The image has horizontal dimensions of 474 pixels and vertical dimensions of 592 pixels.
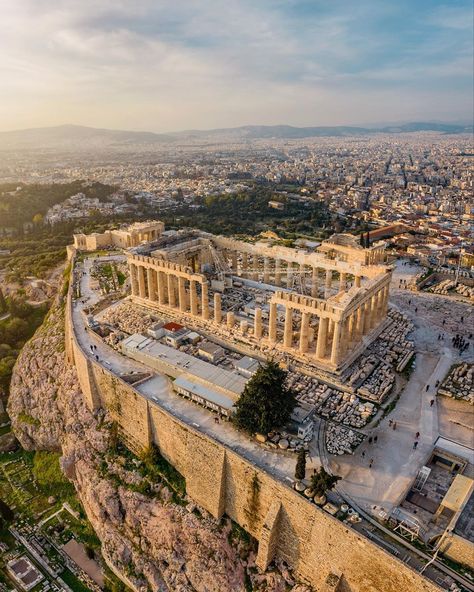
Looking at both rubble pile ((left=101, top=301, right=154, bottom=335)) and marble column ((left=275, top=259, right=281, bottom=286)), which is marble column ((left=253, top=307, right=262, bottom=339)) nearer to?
rubble pile ((left=101, top=301, right=154, bottom=335))

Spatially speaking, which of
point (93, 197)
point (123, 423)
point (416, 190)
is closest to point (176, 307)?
point (123, 423)

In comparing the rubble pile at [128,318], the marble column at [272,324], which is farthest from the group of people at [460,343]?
the rubble pile at [128,318]

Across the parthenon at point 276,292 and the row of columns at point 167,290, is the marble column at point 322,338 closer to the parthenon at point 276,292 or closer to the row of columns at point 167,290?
the parthenon at point 276,292

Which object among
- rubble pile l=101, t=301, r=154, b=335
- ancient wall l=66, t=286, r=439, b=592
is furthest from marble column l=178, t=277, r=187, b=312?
ancient wall l=66, t=286, r=439, b=592

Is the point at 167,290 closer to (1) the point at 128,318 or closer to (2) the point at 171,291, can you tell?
(2) the point at 171,291

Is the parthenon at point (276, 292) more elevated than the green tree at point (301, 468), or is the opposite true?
the parthenon at point (276, 292)

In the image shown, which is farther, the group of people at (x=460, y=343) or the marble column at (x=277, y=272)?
Answer: the marble column at (x=277, y=272)

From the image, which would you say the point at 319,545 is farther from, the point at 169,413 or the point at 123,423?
the point at 123,423
